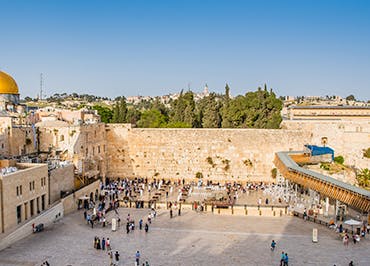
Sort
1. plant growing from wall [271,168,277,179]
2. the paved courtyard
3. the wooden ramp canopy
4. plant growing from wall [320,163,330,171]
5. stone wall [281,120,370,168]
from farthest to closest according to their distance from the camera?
stone wall [281,120,370,168] < plant growing from wall [271,168,277,179] < plant growing from wall [320,163,330,171] < the wooden ramp canopy < the paved courtyard

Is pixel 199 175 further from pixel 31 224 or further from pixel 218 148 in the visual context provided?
pixel 31 224

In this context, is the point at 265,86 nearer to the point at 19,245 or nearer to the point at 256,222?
the point at 256,222

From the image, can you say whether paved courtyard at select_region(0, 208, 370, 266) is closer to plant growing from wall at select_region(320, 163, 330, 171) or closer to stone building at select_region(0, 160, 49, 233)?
stone building at select_region(0, 160, 49, 233)

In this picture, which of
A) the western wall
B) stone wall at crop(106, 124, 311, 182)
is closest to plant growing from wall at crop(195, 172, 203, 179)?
the western wall

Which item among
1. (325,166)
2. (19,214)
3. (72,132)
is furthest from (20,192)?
(325,166)

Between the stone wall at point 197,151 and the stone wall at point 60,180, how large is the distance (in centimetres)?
883

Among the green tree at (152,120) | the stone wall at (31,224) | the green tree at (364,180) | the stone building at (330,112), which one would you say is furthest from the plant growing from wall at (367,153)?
the stone wall at (31,224)

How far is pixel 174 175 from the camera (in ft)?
101

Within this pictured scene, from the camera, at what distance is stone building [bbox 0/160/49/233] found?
15.9 metres

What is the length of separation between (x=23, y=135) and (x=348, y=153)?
23451mm

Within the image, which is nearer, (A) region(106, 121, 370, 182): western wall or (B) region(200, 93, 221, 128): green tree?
(A) region(106, 121, 370, 182): western wall

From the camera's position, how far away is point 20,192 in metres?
17.1

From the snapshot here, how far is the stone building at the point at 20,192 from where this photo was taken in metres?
15.9

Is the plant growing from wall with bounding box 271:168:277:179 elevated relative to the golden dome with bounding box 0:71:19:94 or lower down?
lower down
